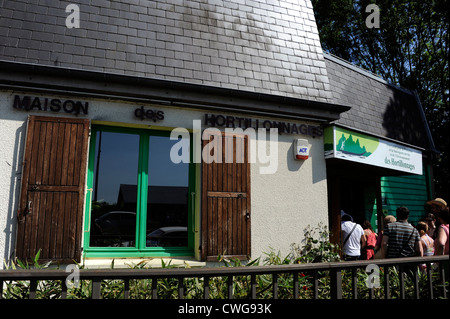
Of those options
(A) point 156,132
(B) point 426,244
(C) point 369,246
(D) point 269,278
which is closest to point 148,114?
(A) point 156,132

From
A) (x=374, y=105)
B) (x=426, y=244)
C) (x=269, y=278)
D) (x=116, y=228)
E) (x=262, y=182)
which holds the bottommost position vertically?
(x=269, y=278)

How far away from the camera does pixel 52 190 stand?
15.3 ft

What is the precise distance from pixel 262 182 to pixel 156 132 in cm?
179

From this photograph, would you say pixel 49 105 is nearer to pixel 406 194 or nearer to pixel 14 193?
pixel 14 193

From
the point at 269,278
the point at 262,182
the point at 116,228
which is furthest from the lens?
the point at 262,182

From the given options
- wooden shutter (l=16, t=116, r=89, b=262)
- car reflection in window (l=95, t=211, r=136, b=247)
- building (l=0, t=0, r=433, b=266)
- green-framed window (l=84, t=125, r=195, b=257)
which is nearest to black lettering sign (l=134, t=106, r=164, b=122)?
building (l=0, t=0, r=433, b=266)

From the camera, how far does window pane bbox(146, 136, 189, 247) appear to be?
17.6 feet

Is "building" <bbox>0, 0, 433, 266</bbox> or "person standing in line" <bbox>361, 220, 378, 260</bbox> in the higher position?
"building" <bbox>0, 0, 433, 266</bbox>

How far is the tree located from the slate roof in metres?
4.14

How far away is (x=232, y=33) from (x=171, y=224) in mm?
3318

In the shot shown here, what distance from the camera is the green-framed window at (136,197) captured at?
Answer: 202 inches

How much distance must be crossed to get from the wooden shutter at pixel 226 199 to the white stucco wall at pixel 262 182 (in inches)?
7.7

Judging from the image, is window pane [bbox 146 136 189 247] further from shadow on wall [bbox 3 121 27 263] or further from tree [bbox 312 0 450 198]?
tree [bbox 312 0 450 198]

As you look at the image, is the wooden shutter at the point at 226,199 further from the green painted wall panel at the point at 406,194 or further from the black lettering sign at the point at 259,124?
the green painted wall panel at the point at 406,194
